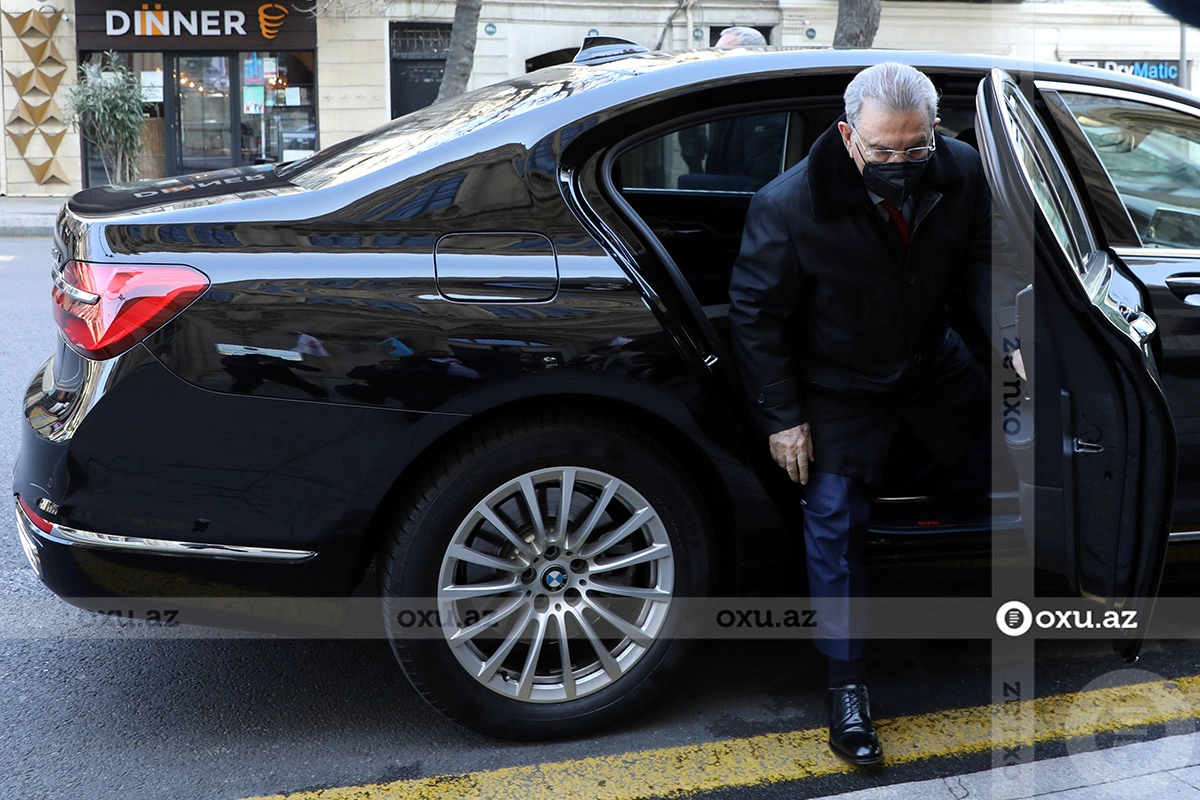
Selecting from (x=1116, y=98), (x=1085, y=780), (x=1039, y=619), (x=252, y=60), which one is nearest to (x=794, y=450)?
(x=1085, y=780)

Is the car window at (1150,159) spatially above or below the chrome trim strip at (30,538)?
above

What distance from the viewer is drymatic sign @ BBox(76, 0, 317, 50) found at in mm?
18641

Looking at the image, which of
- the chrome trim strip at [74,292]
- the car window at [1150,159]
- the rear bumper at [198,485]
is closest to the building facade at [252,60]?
the car window at [1150,159]

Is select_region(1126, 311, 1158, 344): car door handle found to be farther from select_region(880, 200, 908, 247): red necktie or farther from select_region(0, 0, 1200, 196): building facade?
select_region(0, 0, 1200, 196): building facade

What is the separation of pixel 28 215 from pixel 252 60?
5.04 meters

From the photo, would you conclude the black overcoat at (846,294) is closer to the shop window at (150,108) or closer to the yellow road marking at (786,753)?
the yellow road marking at (786,753)

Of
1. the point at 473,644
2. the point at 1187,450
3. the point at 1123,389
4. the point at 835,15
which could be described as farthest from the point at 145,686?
the point at 835,15

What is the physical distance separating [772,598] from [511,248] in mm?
1081

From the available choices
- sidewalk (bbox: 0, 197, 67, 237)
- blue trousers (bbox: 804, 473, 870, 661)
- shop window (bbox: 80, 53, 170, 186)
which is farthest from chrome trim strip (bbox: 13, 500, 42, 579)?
shop window (bbox: 80, 53, 170, 186)

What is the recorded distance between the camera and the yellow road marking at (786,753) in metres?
2.55

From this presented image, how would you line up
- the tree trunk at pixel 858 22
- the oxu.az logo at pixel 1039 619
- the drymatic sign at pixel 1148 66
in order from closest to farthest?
1. the oxu.az logo at pixel 1039 619
2. the tree trunk at pixel 858 22
3. the drymatic sign at pixel 1148 66

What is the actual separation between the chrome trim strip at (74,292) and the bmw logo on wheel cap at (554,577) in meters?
1.11

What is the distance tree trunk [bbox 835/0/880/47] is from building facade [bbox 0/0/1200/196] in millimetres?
2233

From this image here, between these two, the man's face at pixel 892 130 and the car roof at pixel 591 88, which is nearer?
the man's face at pixel 892 130
